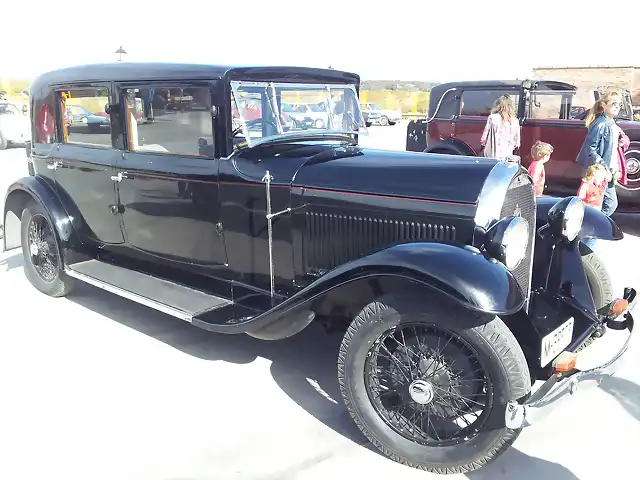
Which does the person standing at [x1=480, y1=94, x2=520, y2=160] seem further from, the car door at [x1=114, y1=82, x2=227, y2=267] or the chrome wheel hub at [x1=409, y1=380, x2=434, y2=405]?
the chrome wheel hub at [x1=409, y1=380, x2=434, y2=405]

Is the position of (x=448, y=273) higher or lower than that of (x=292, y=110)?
lower

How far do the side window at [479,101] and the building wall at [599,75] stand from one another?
2466cm

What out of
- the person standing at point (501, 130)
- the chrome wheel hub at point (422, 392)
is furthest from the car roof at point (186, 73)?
the person standing at point (501, 130)

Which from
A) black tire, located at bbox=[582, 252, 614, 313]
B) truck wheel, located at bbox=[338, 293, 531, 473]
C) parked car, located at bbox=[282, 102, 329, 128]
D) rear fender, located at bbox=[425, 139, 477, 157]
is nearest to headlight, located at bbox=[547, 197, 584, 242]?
black tire, located at bbox=[582, 252, 614, 313]

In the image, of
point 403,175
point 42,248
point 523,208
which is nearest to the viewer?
point 403,175

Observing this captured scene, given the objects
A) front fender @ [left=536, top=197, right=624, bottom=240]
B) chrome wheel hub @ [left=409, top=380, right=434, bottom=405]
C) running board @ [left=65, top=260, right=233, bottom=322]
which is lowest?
chrome wheel hub @ [left=409, top=380, right=434, bottom=405]

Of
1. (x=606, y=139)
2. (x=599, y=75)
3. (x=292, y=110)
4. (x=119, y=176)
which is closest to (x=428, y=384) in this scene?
(x=292, y=110)

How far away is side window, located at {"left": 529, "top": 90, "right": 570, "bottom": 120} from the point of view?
26.4ft

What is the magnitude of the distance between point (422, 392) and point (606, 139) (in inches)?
163

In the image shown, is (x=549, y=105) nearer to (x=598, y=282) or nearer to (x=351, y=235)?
(x=598, y=282)

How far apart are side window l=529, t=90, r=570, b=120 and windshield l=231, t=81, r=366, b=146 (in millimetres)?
4942

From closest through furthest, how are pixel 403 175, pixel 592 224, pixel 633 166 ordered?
1. pixel 403 175
2. pixel 592 224
3. pixel 633 166

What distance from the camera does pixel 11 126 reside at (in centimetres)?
1523

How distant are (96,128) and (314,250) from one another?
220 centimetres
